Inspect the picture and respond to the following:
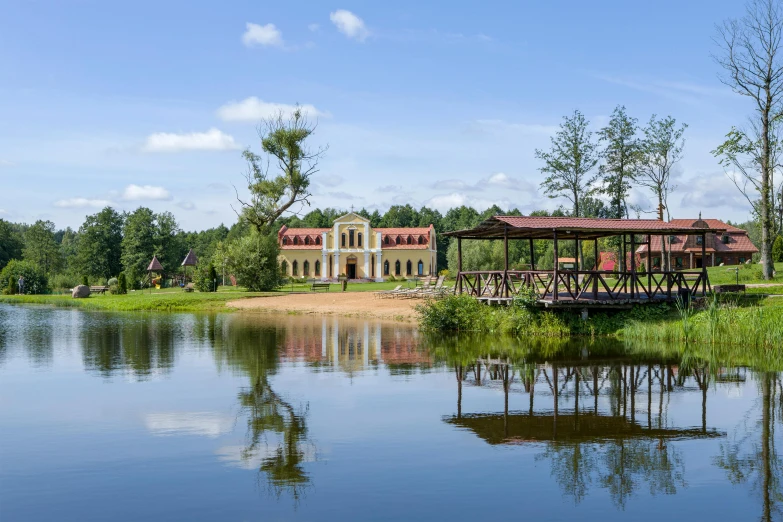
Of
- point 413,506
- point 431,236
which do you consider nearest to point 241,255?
point 431,236

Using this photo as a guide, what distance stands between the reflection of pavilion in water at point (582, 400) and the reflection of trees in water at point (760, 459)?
2.13 feet

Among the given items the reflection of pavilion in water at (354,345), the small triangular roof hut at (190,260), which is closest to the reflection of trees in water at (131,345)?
the reflection of pavilion in water at (354,345)

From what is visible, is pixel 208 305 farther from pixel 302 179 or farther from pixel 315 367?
pixel 315 367

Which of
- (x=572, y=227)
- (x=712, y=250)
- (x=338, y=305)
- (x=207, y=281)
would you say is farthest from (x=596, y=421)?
(x=712, y=250)

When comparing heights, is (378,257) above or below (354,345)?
above

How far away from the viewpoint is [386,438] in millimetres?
11781

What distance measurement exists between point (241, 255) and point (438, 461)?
1585 inches

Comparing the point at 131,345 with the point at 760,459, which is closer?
the point at 760,459

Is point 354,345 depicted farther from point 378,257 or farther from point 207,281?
point 378,257

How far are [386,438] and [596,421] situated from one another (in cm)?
390

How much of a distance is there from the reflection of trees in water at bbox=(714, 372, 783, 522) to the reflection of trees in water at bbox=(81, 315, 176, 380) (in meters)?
12.8

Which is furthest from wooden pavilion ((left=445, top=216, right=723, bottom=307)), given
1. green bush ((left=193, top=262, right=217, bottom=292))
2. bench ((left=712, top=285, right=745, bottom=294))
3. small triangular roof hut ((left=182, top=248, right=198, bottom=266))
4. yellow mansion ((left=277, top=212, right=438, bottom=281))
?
yellow mansion ((left=277, top=212, right=438, bottom=281))

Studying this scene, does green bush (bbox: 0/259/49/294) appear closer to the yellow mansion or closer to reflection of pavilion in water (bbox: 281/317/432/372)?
the yellow mansion

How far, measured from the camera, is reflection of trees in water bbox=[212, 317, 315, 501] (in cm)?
982
